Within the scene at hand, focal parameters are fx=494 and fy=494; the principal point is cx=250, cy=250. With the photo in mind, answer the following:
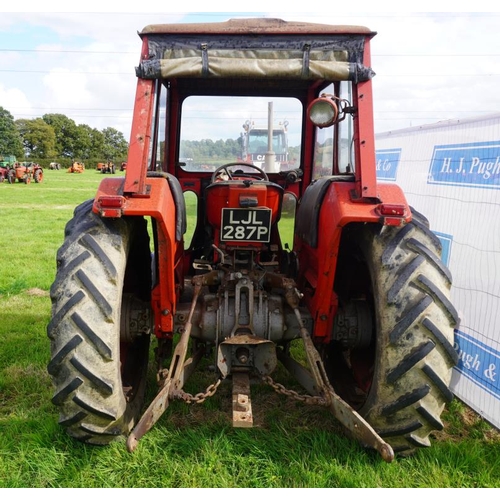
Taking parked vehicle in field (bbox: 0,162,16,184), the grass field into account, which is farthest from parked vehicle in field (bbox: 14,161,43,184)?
the grass field

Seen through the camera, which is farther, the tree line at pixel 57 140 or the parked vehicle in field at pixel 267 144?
the tree line at pixel 57 140

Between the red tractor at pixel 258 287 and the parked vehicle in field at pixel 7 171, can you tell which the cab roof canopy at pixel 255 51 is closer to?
the red tractor at pixel 258 287

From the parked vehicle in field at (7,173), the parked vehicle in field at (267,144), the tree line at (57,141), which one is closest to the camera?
the parked vehicle in field at (267,144)

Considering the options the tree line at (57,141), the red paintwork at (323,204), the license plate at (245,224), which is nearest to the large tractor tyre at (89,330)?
the red paintwork at (323,204)

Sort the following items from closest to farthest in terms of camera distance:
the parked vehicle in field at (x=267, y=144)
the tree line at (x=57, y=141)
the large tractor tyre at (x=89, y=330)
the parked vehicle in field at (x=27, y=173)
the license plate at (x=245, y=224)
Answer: the large tractor tyre at (x=89, y=330)
the license plate at (x=245, y=224)
the parked vehicle in field at (x=267, y=144)
the parked vehicle in field at (x=27, y=173)
the tree line at (x=57, y=141)

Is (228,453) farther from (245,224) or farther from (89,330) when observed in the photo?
(245,224)

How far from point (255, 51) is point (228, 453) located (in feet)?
7.39

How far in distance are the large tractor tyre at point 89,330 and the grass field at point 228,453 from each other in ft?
0.78

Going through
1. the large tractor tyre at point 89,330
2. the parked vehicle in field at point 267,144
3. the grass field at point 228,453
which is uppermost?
the parked vehicle in field at point 267,144

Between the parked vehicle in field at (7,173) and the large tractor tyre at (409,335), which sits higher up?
the parked vehicle in field at (7,173)

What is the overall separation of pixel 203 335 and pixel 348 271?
1122 mm

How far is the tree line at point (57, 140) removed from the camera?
73562 millimetres

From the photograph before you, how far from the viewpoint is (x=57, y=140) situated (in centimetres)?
8325

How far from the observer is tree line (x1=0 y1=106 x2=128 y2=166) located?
73562 mm
